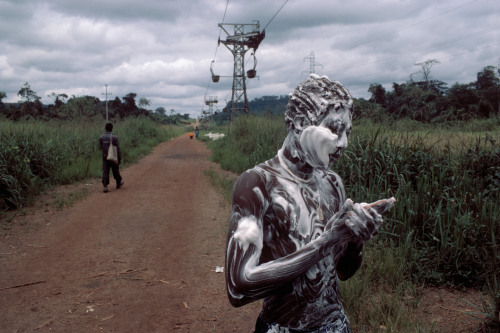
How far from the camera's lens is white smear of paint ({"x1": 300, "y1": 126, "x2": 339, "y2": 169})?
122 centimetres

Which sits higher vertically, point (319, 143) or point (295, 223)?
point (319, 143)

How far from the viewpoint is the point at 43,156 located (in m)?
8.98

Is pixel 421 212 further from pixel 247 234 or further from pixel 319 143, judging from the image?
pixel 247 234

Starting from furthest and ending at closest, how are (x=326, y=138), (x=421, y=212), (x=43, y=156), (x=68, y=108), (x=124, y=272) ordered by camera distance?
(x=68, y=108)
(x=43, y=156)
(x=124, y=272)
(x=421, y=212)
(x=326, y=138)

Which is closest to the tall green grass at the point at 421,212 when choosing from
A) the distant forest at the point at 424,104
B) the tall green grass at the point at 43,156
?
the distant forest at the point at 424,104

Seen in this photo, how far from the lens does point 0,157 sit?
287 inches

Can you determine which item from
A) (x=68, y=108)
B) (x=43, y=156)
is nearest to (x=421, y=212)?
(x=43, y=156)

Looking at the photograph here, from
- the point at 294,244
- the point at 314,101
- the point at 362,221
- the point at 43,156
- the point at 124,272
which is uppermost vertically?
the point at 314,101

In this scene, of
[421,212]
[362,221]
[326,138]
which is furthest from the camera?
[421,212]

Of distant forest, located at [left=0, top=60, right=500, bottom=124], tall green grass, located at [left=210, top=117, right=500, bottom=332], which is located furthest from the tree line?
tall green grass, located at [left=210, top=117, right=500, bottom=332]

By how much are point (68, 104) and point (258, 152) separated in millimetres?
24653

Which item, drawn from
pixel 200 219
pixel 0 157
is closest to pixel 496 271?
pixel 200 219

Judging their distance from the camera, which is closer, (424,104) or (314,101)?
(314,101)

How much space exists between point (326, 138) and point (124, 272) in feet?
13.9
